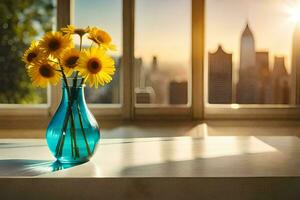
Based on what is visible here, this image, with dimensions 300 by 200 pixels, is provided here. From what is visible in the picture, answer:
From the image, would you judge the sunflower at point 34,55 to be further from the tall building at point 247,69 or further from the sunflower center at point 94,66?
the tall building at point 247,69

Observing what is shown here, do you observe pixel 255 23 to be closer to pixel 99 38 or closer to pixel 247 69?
pixel 247 69

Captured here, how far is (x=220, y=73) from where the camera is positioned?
2.33 m

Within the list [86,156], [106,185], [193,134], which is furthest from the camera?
[193,134]

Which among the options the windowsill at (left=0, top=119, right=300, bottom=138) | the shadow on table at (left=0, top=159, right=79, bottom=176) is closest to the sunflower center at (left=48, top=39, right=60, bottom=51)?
the shadow on table at (left=0, top=159, right=79, bottom=176)

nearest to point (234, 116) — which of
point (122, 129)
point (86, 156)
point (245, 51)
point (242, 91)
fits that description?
Answer: point (242, 91)

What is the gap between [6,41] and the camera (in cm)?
231

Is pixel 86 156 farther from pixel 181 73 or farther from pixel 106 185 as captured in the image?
pixel 181 73

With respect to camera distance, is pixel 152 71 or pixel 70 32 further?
pixel 152 71

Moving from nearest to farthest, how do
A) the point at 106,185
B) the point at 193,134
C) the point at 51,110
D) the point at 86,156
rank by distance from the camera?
1. the point at 106,185
2. the point at 86,156
3. the point at 193,134
4. the point at 51,110

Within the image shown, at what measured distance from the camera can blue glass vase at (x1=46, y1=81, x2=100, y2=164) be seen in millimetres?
1395

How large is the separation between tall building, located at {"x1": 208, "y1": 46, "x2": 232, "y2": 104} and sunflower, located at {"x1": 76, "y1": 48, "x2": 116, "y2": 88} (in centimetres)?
103

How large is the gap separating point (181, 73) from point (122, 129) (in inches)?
16.4

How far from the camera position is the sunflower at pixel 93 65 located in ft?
4.46

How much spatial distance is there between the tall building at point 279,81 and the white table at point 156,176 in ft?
2.64
